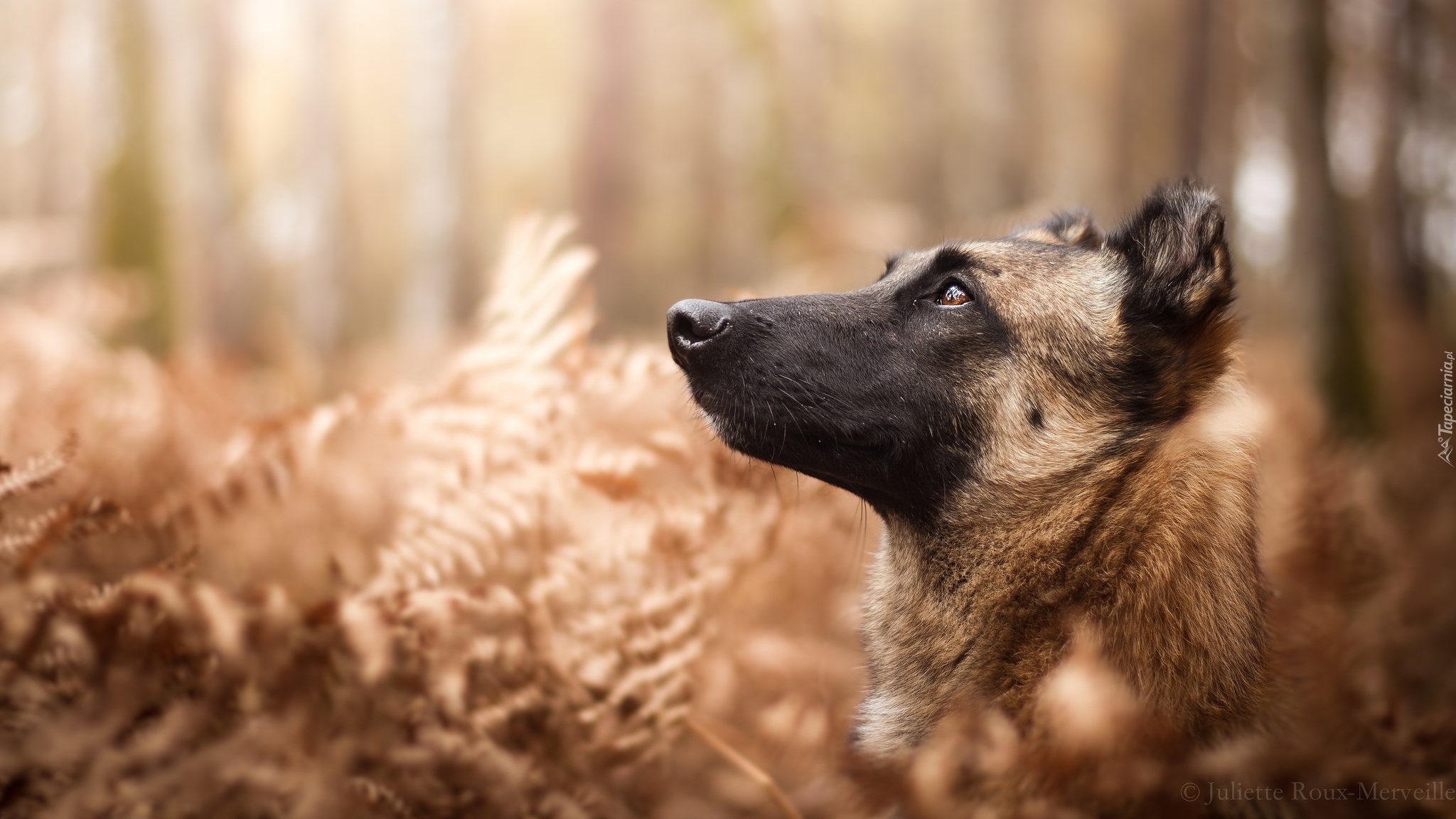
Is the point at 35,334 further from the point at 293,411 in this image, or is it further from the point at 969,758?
the point at 969,758

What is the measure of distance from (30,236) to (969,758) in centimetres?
697

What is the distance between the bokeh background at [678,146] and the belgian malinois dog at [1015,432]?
841mm

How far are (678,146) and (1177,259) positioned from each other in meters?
26.8

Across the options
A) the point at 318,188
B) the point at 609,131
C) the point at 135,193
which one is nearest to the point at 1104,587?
the point at 135,193

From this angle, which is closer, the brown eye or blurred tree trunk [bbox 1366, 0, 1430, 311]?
the brown eye

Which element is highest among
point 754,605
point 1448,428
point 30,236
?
point 30,236

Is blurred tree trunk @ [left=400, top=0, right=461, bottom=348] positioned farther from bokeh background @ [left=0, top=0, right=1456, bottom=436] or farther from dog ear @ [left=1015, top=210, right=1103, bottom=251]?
dog ear @ [left=1015, top=210, right=1103, bottom=251]

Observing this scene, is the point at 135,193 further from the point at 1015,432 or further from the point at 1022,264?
the point at 1015,432

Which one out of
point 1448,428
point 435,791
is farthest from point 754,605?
point 1448,428

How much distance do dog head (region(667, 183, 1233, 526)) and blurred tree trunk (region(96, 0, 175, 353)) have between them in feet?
24.8

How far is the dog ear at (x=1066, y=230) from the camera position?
3.07 metres

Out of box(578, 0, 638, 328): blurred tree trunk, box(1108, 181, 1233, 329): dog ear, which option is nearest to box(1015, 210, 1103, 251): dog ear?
box(1108, 181, 1233, 329): dog ear

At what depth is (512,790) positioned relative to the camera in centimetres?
189

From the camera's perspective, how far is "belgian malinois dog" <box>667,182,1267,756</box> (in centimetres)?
224
